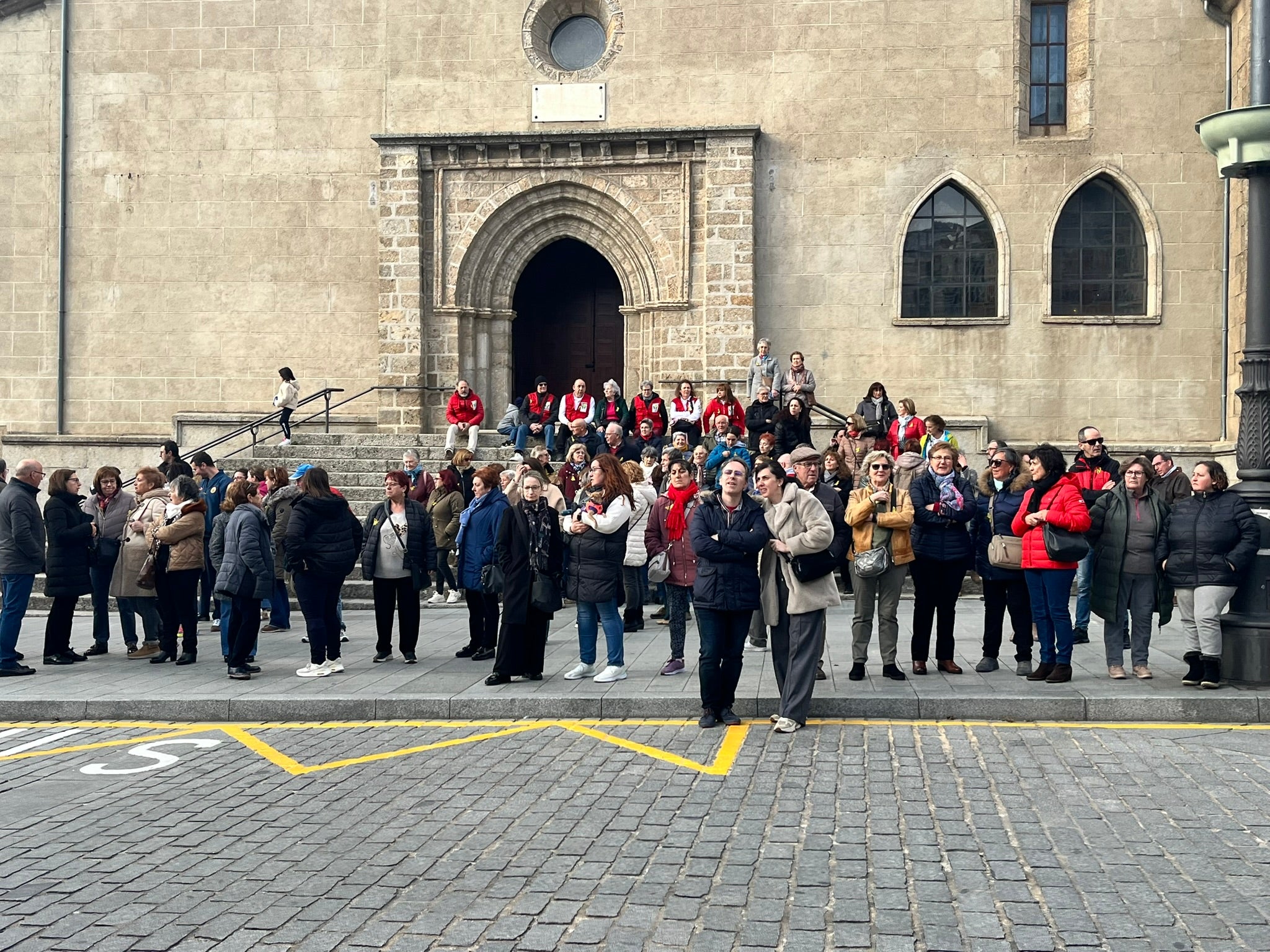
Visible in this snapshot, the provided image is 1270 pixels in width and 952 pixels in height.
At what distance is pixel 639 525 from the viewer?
1277 centimetres

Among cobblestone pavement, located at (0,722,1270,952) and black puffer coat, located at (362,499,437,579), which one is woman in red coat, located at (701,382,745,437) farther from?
cobblestone pavement, located at (0,722,1270,952)

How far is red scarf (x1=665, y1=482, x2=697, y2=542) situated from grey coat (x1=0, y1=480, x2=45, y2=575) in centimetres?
568

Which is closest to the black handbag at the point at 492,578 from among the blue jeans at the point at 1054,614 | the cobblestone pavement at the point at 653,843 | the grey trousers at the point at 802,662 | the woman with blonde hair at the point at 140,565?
the cobblestone pavement at the point at 653,843

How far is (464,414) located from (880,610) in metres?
10.6

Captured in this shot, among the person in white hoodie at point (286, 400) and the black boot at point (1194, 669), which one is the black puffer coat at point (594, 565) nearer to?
the black boot at point (1194, 669)

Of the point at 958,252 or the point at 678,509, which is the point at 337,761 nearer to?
the point at 678,509

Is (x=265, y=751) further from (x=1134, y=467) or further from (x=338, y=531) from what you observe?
(x=1134, y=467)

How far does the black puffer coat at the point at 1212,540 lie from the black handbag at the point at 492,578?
17.1 feet

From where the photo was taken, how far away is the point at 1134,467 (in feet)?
33.4

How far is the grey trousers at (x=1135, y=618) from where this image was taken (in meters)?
10.2

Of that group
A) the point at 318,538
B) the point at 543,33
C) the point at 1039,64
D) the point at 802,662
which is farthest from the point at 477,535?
the point at 1039,64

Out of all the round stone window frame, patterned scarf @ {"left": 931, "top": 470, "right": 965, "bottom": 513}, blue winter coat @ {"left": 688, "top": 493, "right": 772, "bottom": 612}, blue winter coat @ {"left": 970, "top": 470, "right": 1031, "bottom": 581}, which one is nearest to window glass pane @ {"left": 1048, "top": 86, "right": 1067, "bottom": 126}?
the round stone window frame

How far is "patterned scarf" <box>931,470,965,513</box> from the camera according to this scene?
1054cm

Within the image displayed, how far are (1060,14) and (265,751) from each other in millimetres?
18250
